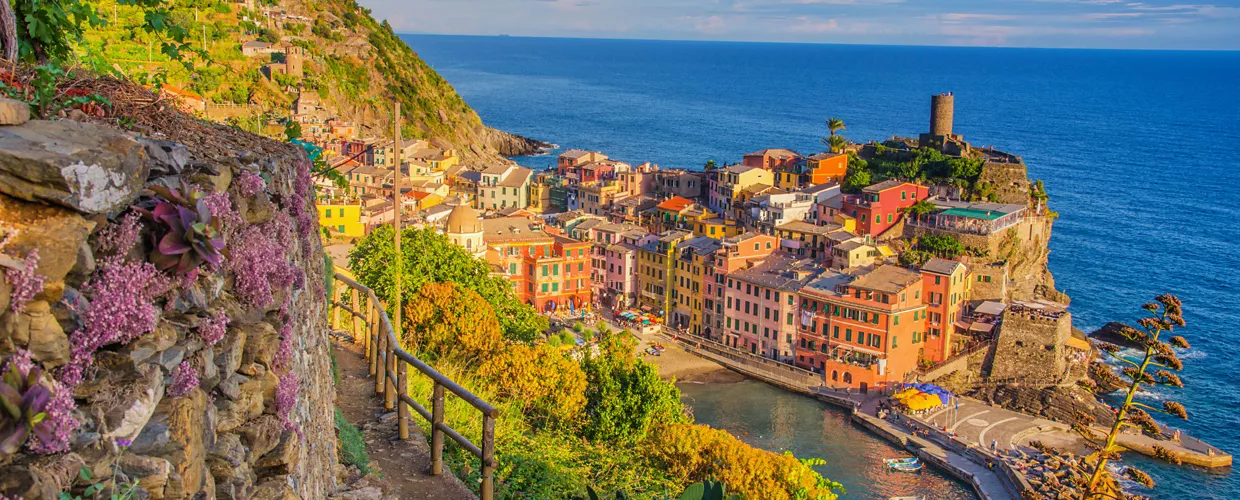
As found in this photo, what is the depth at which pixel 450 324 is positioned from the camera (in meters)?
16.7

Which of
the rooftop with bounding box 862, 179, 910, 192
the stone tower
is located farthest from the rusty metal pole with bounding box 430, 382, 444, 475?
the stone tower

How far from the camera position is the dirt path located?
24.2 ft

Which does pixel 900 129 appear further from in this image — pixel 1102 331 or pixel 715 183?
pixel 1102 331

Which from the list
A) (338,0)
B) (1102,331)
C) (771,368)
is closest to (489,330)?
(771,368)

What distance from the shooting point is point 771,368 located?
41656 millimetres

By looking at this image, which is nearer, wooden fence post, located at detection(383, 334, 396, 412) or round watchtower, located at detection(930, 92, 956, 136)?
wooden fence post, located at detection(383, 334, 396, 412)

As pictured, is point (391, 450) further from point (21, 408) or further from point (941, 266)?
point (941, 266)

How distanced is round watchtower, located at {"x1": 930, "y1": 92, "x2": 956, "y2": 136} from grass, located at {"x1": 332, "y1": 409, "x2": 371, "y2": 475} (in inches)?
2216

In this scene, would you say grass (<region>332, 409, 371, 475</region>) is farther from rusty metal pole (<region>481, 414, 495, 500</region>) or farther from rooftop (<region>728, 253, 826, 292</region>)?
rooftop (<region>728, 253, 826, 292</region>)

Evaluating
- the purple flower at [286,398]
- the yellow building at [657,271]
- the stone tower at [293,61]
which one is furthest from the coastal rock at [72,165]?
the stone tower at [293,61]

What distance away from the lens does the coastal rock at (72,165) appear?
269 centimetres

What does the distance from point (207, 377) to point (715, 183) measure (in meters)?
55.4

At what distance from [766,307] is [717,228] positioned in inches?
363

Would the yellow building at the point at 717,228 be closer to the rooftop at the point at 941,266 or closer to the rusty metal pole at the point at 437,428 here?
the rooftop at the point at 941,266
